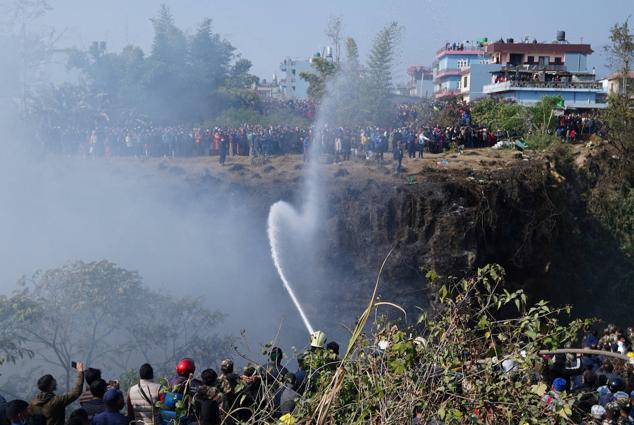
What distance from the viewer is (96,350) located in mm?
13617

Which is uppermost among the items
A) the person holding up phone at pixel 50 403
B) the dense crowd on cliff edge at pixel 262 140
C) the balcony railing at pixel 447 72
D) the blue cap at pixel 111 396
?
the balcony railing at pixel 447 72

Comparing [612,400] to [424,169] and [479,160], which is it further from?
[479,160]

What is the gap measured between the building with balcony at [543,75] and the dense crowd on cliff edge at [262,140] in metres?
9.70

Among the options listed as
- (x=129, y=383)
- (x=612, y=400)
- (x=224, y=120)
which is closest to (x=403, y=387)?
(x=612, y=400)

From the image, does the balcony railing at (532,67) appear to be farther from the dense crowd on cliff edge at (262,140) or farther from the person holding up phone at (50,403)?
the person holding up phone at (50,403)

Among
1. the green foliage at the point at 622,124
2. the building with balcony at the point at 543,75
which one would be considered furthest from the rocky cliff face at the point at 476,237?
the building with balcony at the point at 543,75

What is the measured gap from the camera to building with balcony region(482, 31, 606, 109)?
4034cm

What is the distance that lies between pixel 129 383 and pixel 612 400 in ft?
21.5

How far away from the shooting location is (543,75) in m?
41.5

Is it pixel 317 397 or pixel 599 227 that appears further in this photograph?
pixel 599 227

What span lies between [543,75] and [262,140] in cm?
2052

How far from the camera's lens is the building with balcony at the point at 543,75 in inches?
1588

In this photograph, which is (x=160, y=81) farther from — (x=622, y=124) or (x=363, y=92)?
(x=622, y=124)

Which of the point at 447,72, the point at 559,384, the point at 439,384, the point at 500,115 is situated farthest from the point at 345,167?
the point at 447,72
